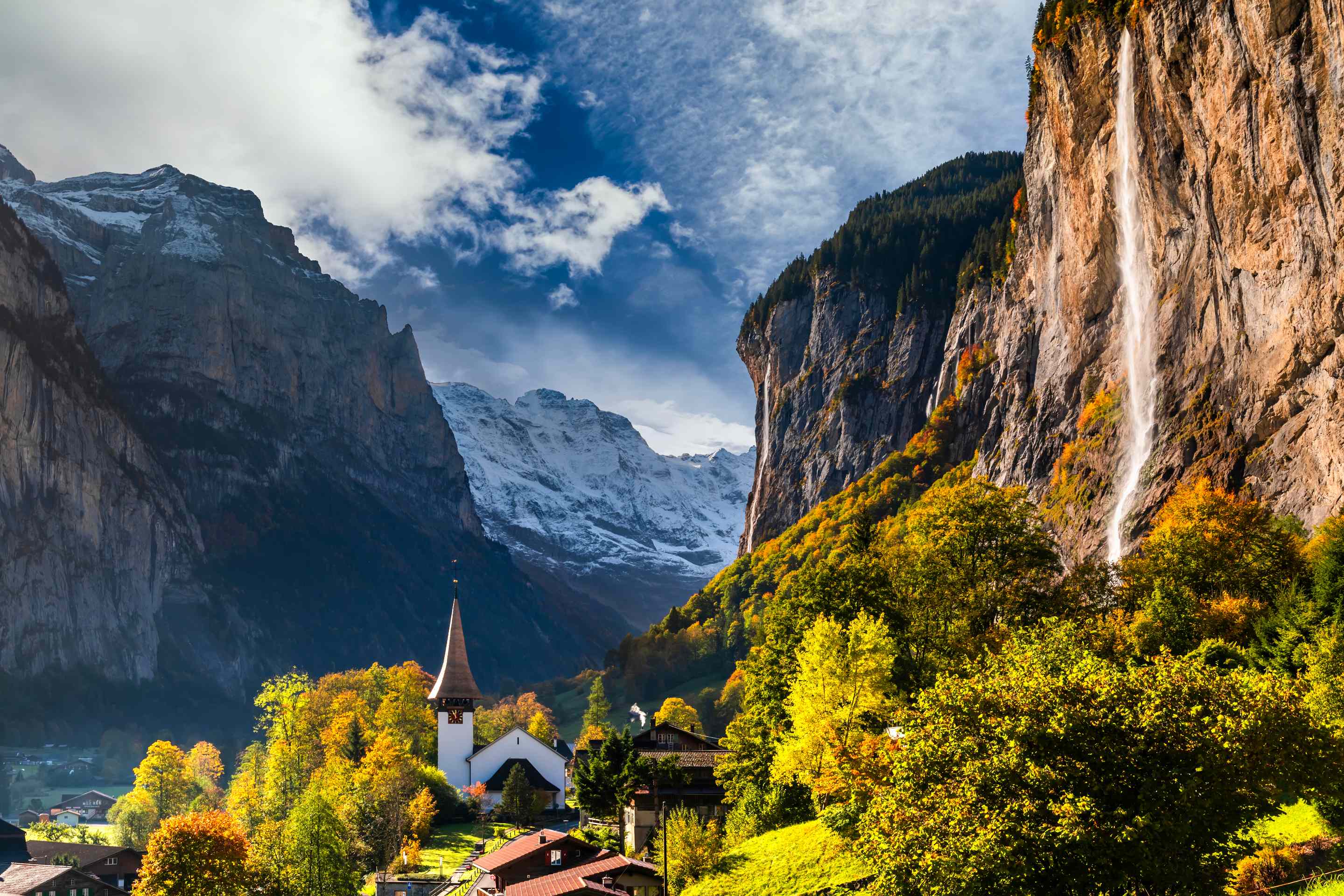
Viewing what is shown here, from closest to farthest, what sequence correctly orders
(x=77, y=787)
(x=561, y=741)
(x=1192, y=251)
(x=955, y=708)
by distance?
1. (x=955, y=708)
2. (x=1192, y=251)
3. (x=561, y=741)
4. (x=77, y=787)

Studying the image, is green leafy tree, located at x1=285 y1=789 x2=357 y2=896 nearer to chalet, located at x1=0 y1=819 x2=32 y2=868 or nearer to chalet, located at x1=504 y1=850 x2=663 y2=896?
chalet, located at x1=504 y1=850 x2=663 y2=896

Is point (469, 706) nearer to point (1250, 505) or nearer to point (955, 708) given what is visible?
point (1250, 505)

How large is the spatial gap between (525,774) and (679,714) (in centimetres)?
3220

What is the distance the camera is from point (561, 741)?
430ft

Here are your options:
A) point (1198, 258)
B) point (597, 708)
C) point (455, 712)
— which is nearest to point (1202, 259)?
point (1198, 258)

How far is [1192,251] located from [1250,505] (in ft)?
83.0

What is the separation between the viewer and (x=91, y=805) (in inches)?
5645

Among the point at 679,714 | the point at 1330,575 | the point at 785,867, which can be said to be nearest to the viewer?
the point at 785,867

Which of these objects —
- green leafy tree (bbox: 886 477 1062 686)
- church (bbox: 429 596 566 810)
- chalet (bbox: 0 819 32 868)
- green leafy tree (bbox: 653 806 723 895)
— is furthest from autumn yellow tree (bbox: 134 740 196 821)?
green leafy tree (bbox: 886 477 1062 686)

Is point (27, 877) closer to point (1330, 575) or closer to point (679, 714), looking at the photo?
point (679, 714)

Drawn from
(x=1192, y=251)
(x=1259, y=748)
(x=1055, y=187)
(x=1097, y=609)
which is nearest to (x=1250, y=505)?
(x=1097, y=609)

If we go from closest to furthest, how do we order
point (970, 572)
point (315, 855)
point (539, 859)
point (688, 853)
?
point (688, 853) → point (970, 572) → point (539, 859) → point (315, 855)

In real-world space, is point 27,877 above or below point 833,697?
below

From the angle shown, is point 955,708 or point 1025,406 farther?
point 1025,406
